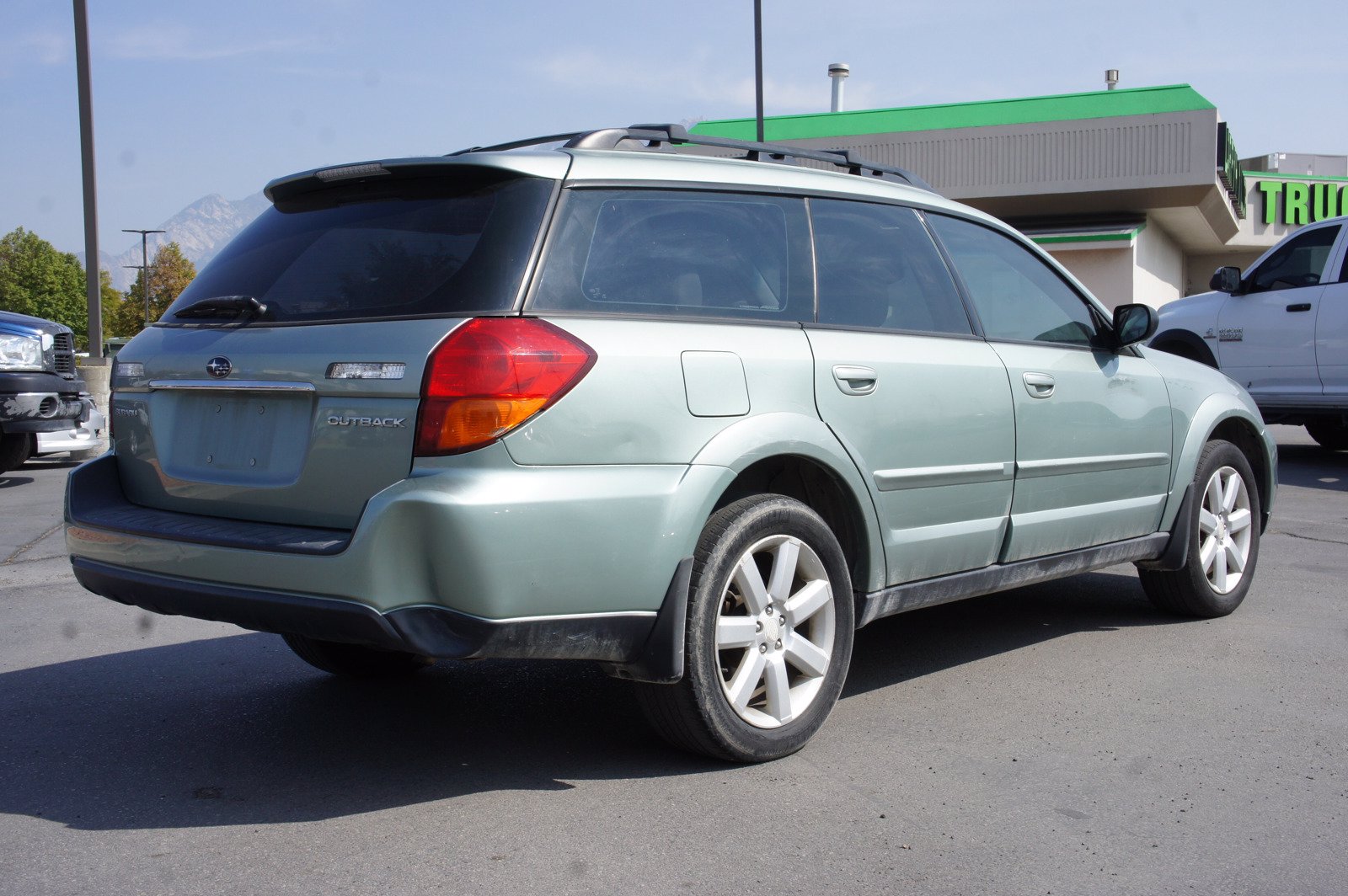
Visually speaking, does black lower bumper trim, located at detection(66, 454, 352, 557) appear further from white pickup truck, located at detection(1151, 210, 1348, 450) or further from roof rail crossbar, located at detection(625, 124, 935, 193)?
white pickup truck, located at detection(1151, 210, 1348, 450)

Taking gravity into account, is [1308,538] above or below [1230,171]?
below

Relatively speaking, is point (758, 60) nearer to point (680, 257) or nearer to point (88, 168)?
point (88, 168)

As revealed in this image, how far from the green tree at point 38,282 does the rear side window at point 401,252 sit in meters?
98.1

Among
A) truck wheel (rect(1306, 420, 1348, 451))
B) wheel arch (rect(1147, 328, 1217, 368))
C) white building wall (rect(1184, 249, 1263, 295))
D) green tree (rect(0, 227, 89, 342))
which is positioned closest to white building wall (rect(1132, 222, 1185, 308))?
white building wall (rect(1184, 249, 1263, 295))

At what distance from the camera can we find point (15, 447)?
10.8m

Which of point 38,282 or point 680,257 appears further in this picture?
point 38,282

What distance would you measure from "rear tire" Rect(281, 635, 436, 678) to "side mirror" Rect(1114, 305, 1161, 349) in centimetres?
301

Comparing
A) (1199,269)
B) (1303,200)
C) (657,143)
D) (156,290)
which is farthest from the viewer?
(156,290)

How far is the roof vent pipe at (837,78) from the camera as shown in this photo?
36.9m

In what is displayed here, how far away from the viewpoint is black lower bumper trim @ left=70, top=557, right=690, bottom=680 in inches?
129

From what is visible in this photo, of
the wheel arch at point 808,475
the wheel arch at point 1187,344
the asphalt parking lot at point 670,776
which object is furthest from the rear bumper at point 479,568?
the wheel arch at point 1187,344

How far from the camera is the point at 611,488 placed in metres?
3.43

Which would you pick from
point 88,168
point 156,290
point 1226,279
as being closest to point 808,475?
point 1226,279

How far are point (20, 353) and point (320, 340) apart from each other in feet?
27.0
